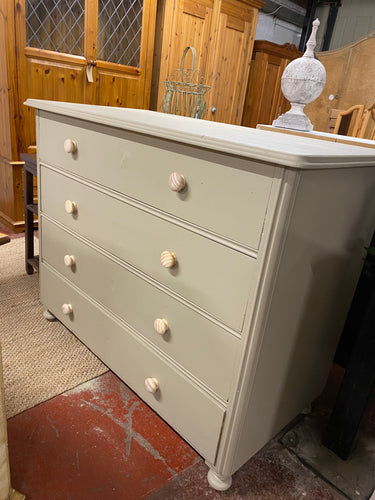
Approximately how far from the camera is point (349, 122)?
288 cm

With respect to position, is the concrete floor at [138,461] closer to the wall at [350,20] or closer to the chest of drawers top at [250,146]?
the chest of drawers top at [250,146]

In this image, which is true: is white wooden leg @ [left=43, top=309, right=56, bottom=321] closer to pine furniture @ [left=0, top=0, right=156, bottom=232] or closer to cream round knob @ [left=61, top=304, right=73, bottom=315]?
cream round knob @ [left=61, top=304, right=73, bottom=315]

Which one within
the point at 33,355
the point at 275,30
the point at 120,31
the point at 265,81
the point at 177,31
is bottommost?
the point at 33,355

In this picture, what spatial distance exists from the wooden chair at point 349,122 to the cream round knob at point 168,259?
2.26 metres

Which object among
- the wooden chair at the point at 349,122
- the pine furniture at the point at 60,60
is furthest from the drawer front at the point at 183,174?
the wooden chair at the point at 349,122

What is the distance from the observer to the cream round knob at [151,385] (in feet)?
3.84

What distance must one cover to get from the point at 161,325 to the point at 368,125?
2261mm

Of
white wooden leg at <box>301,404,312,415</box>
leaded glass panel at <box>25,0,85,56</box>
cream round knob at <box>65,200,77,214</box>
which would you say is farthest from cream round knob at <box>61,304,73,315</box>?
leaded glass panel at <box>25,0,85,56</box>

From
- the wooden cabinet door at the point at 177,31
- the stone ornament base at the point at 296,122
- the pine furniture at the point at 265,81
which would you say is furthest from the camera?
the pine furniture at the point at 265,81

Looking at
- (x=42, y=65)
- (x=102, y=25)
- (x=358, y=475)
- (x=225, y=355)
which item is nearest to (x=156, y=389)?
(x=225, y=355)

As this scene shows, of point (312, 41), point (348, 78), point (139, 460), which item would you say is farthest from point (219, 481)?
point (348, 78)

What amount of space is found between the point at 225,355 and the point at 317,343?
15.6 inches

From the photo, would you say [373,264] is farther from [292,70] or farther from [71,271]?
[71,271]

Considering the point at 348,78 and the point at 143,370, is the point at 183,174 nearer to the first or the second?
the point at 143,370
